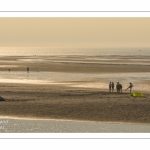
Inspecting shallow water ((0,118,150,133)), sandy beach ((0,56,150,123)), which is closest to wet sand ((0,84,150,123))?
sandy beach ((0,56,150,123))

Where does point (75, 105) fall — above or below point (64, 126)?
above

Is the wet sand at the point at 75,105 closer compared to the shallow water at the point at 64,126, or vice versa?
the shallow water at the point at 64,126

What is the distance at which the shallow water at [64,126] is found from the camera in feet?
79.9

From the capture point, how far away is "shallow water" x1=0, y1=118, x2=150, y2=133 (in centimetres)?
2434

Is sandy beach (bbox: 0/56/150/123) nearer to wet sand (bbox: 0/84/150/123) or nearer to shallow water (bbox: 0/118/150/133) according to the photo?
wet sand (bbox: 0/84/150/123)

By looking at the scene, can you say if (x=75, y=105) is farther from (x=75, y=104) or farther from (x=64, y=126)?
(x=64, y=126)

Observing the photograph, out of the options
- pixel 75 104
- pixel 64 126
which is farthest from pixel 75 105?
pixel 64 126

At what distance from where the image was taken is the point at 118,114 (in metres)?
28.6

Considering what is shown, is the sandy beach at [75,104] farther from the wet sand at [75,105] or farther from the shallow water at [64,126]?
the shallow water at [64,126]

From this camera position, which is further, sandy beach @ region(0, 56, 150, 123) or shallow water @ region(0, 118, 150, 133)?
sandy beach @ region(0, 56, 150, 123)

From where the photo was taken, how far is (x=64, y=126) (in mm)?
25438

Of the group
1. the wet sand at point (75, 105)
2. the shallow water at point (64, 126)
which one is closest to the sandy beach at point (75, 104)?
the wet sand at point (75, 105)
